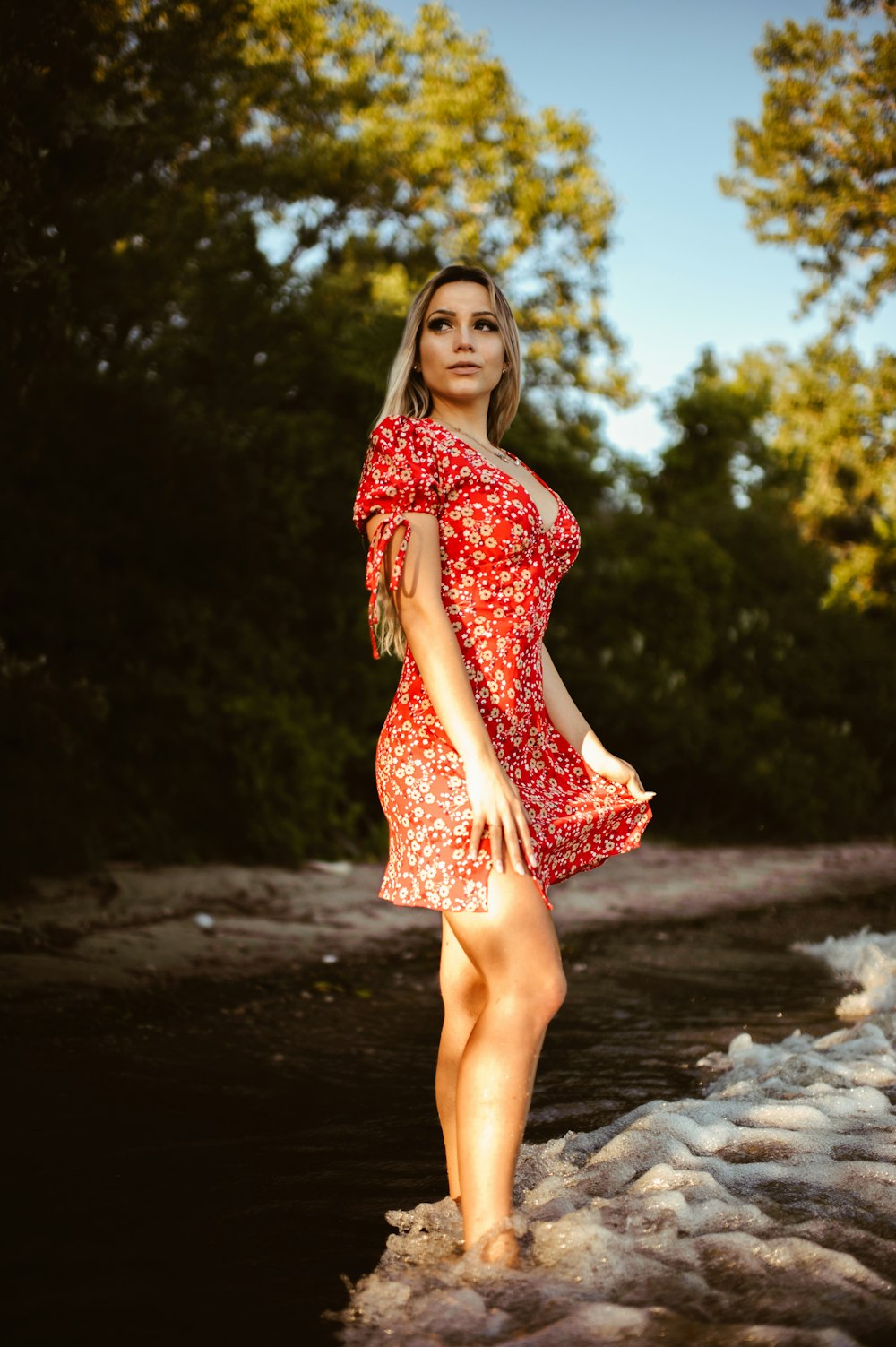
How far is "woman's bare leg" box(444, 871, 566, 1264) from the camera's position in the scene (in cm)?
219

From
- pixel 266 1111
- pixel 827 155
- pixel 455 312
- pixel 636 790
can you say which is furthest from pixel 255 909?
pixel 827 155

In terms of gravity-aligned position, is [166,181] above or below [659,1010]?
above

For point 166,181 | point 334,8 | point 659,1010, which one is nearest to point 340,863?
point 659,1010

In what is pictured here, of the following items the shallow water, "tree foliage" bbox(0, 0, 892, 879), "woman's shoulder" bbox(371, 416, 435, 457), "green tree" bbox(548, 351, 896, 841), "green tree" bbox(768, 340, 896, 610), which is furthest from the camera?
"green tree" bbox(768, 340, 896, 610)

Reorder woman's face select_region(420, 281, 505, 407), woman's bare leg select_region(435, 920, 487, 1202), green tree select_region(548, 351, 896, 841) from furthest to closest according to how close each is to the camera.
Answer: green tree select_region(548, 351, 896, 841), woman's face select_region(420, 281, 505, 407), woman's bare leg select_region(435, 920, 487, 1202)

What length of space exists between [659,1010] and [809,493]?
65.0 ft

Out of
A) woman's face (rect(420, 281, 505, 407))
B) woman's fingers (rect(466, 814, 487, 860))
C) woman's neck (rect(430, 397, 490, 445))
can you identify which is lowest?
woman's fingers (rect(466, 814, 487, 860))

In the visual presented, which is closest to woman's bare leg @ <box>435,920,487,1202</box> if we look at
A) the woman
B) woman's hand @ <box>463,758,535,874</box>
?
the woman

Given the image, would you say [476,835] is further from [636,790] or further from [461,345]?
[461,345]

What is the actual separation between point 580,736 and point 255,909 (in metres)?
4.80

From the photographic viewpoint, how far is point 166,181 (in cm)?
855

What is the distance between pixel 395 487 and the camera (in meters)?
2.40

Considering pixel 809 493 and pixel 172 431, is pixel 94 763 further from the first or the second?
pixel 809 493

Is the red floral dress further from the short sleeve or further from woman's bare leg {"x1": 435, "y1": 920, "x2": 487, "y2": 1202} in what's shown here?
woman's bare leg {"x1": 435, "y1": 920, "x2": 487, "y2": 1202}
